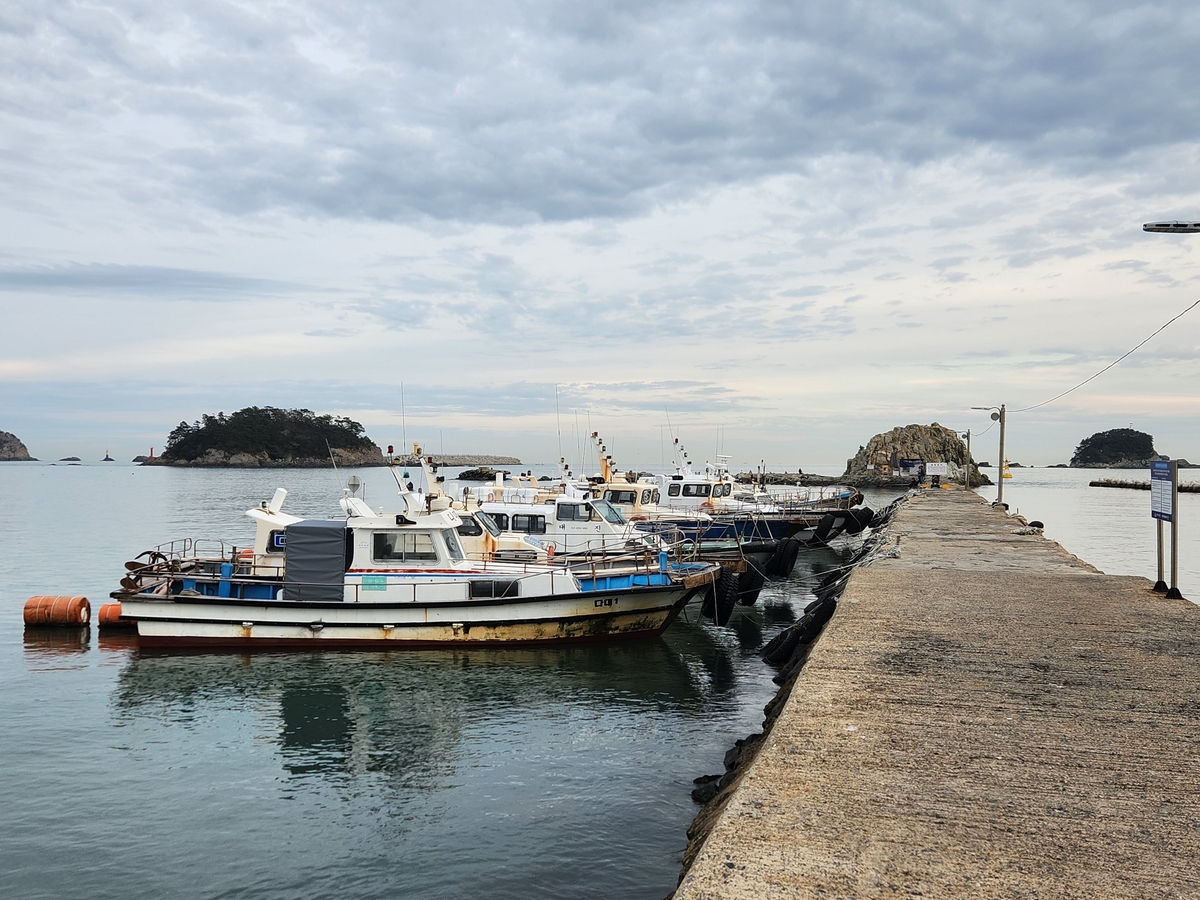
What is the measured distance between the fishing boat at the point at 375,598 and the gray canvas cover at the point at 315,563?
2cm

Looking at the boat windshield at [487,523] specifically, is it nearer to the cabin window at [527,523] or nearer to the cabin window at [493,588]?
the cabin window at [527,523]

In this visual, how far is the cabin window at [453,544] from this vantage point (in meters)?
18.5

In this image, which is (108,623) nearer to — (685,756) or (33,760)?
(33,760)

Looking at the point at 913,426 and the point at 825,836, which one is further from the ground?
the point at 913,426

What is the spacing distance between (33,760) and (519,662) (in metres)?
8.20

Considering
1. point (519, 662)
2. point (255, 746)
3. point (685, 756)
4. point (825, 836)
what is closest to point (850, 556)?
point (519, 662)

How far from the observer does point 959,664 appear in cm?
927

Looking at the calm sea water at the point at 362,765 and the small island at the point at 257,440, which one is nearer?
the calm sea water at the point at 362,765

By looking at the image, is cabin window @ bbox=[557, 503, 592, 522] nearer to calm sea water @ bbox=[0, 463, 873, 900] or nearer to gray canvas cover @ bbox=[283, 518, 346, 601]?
calm sea water @ bbox=[0, 463, 873, 900]

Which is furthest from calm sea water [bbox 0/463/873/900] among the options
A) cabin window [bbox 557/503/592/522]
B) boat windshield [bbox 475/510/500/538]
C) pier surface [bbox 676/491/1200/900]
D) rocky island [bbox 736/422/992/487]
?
rocky island [bbox 736/422/992/487]

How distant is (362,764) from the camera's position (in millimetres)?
11812

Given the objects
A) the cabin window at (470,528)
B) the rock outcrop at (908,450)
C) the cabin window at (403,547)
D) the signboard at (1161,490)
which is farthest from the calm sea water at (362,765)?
the rock outcrop at (908,450)

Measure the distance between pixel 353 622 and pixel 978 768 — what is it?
45.7 feet

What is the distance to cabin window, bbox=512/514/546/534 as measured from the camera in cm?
2488
